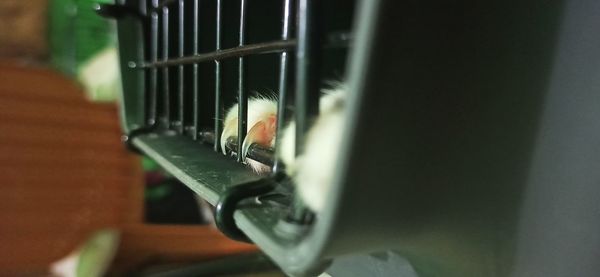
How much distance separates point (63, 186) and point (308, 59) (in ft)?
3.14

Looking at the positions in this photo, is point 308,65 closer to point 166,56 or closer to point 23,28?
point 166,56

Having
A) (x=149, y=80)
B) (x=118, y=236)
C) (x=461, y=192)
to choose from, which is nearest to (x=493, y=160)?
(x=461, y=192)

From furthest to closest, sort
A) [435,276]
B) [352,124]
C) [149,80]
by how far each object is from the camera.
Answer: [149,80] < [435,276] < [352,124]

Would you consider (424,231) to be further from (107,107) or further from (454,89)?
(107,107)

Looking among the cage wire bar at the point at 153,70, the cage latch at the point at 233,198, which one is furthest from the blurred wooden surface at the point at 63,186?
the cage latch at the point at 233,198

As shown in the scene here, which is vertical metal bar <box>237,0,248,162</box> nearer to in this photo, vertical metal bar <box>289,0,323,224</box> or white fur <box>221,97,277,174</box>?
white fur <box>221,97,277,174</box>

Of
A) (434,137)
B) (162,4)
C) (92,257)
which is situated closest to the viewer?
(434,137)

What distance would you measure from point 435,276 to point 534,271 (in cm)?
6

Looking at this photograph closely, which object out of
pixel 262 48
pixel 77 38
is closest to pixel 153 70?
pixel 262 48

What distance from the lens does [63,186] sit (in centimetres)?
109

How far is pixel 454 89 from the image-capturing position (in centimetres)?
26

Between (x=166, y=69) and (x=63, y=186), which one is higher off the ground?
(x=166, y=69)

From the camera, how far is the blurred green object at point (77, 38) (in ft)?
3.60

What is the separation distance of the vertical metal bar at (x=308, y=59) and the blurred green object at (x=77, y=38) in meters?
0.88
